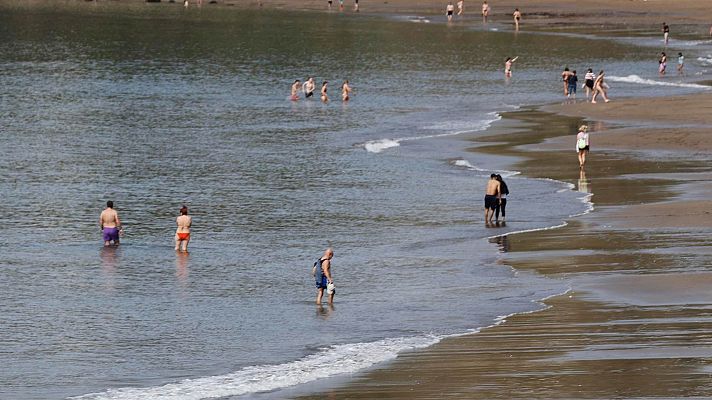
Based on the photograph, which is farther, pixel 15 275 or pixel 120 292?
pixel 15 275

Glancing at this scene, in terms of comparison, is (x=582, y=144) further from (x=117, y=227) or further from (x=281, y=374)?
(x=281, y=374)

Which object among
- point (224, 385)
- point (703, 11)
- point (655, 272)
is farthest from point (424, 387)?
point (703, 11)

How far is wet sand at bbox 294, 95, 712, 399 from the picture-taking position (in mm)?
18406

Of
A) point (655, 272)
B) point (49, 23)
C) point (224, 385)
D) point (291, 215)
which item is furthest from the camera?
point (49, 23)

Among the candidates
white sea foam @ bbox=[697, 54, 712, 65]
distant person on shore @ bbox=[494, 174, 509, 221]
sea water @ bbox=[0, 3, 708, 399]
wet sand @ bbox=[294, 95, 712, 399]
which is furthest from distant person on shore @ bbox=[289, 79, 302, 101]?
distant person on shore @ bbox=[494, 174, 509, 221]

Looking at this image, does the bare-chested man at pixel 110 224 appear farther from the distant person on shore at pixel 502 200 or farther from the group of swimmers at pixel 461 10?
the group of swimmers at pixel 461 10

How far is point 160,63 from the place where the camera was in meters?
90.8

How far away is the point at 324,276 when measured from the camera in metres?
25.7

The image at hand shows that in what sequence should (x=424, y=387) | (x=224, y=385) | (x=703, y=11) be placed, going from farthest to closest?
(x=703, y=11) → (x=224, y=385) → (x=424, y=387)

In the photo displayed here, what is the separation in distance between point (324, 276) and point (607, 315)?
19.4 ft

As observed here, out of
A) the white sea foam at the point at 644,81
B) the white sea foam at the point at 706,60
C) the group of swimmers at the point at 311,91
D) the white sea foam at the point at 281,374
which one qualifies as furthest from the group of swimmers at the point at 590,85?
the white sea foam at the point at 281,374

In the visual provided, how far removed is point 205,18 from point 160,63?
41140 mm

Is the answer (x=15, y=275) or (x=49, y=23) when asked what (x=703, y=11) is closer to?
(x=49, y=23)

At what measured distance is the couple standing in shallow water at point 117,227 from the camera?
105 feet
